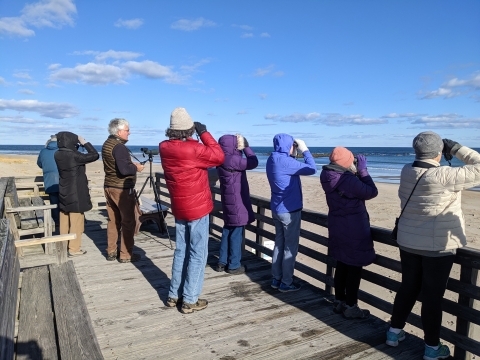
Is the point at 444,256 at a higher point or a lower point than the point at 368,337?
higher

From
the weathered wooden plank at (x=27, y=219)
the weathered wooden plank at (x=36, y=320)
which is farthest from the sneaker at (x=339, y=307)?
the weathered wooden plank at (x=27, y=219)

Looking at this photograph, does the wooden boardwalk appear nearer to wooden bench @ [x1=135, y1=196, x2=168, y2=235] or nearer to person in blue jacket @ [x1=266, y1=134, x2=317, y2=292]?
person in blue jacket @ [x1=266, y1=134, x2=317, y2=292]

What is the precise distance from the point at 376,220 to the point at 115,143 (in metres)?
10.3

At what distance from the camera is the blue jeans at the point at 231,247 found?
472 cm

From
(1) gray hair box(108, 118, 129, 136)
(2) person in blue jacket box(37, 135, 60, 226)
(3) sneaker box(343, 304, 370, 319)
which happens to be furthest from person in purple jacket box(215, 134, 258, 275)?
(2) person in blue jacket box(37, 135, 60, 226)

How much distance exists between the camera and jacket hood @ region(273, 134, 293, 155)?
3.99 m

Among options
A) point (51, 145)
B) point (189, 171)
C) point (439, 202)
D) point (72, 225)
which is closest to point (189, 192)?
point (189, 171)

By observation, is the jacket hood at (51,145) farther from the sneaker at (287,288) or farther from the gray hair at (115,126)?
the sneaker at (287,288)

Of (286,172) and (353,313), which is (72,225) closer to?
(286,172)

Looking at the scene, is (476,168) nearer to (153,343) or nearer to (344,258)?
(344,258)

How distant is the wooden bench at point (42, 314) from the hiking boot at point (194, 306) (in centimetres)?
88

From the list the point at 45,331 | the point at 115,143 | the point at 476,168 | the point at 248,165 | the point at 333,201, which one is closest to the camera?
the point at 476,168

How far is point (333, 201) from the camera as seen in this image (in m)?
3.51

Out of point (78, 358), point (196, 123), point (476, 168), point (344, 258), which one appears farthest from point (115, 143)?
point (476, 168)
